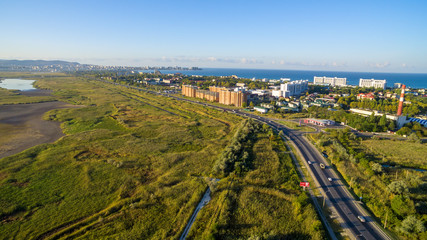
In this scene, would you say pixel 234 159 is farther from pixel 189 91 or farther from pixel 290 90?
pixel 290 90

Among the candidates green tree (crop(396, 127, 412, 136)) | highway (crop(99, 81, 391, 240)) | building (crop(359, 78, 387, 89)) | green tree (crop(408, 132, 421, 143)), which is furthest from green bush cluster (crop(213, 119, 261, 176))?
building (crop(359, 78, 387, 89))

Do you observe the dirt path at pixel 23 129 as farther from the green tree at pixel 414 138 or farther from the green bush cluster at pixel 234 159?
the green tree at pixel 414 138

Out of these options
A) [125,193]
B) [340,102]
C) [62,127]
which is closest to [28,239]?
[125,193]

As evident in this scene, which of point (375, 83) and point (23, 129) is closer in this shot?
point (23, 129)

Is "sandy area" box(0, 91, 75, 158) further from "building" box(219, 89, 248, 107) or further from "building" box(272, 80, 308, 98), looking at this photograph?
"building" box(272, 80, 308, 98)

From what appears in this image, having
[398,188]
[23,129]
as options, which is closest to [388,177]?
[398,188]

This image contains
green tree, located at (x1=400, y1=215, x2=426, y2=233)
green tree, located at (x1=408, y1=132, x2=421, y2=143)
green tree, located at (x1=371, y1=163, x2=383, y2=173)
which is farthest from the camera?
green tree, located at (x1=408, y1=132, x2=421, y2=143)

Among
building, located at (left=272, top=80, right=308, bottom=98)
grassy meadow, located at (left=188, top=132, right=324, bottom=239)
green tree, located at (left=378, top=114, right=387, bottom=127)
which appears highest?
building, located at (left=272, top=80, right=308, bottom=98)
